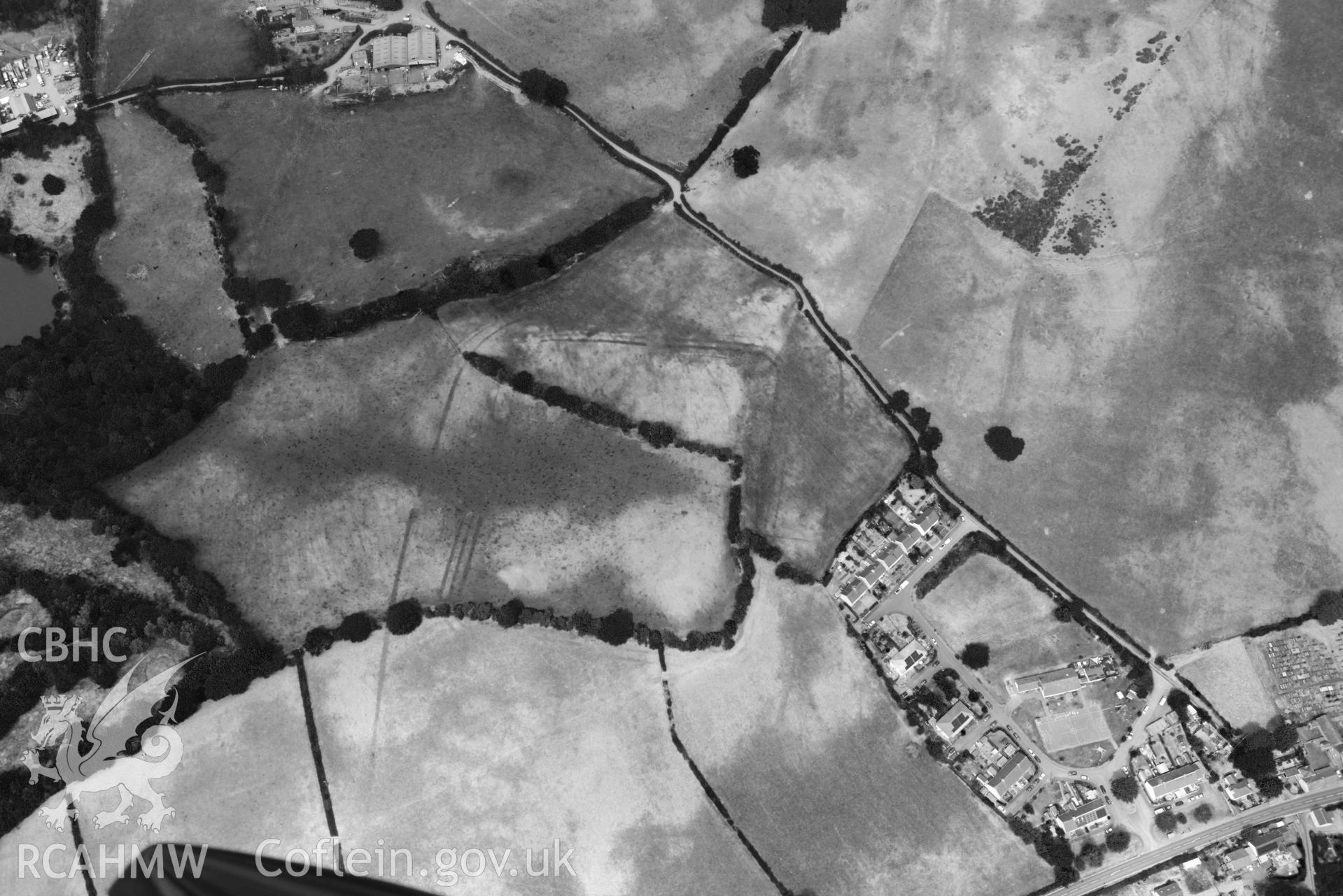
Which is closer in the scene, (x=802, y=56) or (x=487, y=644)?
(x=487, y=644)

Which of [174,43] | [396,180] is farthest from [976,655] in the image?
[174,43]

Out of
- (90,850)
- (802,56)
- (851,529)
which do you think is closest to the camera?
(90,850)

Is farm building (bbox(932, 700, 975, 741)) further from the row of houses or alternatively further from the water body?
the water body

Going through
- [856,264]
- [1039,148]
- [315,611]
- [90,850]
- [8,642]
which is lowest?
[90,850]

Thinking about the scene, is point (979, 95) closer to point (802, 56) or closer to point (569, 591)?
point (802, 56)

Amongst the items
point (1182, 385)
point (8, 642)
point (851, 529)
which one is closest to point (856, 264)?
point (851, 529)

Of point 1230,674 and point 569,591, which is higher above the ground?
point 1230,674

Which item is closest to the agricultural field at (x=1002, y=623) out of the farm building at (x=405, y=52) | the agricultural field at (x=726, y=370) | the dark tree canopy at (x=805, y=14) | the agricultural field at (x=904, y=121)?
the agricultural field at (x=726, y=370)

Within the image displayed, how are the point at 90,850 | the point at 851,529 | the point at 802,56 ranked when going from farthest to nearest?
1. the point at 802,56
2. the point at 851,529
3. the point at 90,850
